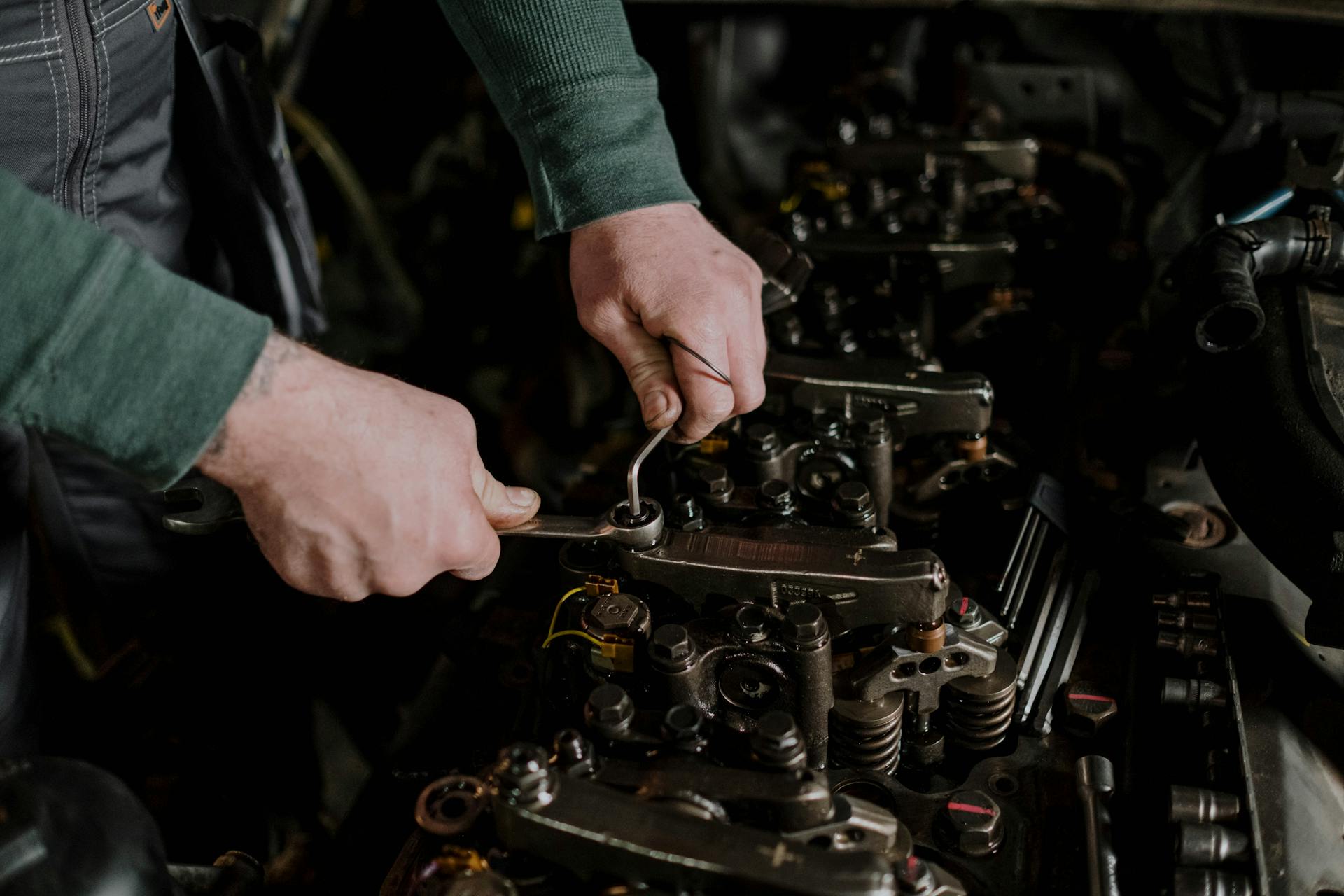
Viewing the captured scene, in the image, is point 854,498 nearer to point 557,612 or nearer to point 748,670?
point 748,670

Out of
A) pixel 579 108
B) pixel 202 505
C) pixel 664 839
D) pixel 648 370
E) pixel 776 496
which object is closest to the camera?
pixel 664 839

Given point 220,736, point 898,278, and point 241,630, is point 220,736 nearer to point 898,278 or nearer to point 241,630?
point 241,630

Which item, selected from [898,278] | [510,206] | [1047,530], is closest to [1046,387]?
[898,278]

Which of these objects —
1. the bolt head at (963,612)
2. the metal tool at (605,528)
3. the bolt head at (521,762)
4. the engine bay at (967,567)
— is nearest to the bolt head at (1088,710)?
the engine bay at (967,567)

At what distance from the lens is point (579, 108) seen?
5.00ft

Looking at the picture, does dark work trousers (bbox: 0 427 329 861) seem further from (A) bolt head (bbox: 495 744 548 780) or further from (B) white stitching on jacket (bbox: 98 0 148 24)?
(A) bolt head (bbox: 495 744 548 780)

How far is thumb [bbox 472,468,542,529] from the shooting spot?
3.83ft

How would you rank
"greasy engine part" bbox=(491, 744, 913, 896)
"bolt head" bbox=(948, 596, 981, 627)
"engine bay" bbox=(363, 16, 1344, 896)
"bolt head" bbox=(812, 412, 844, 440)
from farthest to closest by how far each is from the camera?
"bolt head" bbox=(812, 412, 844, 440) < "bolt head" bbox=(948, 596, 981, 627) < "engine bay" bbox=(363, 16, 1344, 896) < "greasy engine part" bbox=(491, 744, 913, 896)

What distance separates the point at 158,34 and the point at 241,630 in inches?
39.8

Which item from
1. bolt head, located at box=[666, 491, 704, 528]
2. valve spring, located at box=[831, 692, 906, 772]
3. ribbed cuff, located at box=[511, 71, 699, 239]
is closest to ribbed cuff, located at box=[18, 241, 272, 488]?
bolt head, located at box=[666, 491, 704, 528]

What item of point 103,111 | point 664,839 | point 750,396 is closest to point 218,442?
point 664,839

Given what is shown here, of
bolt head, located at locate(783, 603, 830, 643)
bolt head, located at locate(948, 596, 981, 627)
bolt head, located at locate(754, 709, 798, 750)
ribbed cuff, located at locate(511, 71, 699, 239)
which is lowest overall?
bolt head, located at locate(948, 596, 981, 627)

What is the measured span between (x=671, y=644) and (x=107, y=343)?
615 millimetres

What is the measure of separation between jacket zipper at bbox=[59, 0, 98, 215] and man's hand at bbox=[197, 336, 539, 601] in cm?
71
